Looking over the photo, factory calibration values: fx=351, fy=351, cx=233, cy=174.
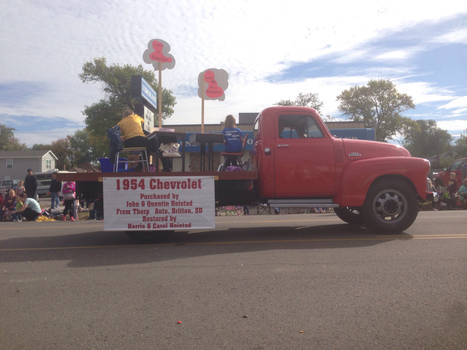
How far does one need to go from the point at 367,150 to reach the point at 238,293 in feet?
13.4

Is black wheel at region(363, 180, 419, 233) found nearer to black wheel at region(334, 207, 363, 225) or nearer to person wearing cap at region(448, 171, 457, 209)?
black wheel at region(334, 207, 363, 225)

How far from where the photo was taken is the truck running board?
6.13 meters

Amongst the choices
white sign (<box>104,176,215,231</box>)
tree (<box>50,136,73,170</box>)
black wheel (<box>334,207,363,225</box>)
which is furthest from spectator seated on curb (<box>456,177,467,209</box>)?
tree (<box>50,136,73,170</box>)

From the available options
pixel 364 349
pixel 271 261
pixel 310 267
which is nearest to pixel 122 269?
pixel 271 261

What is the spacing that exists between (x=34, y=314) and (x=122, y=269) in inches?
54.1

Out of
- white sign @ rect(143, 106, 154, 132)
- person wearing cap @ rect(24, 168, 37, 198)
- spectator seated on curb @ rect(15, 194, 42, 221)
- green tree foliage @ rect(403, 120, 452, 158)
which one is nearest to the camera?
white sign @ rect(143, 106, 154, 132)

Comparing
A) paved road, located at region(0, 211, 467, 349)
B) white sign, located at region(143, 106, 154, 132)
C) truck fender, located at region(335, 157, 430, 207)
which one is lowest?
paved road, located at region(0, 211, 467, 349)

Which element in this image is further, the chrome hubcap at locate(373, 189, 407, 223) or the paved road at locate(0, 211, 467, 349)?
the chrome hubcap at locate(373, 189, 407, 223)

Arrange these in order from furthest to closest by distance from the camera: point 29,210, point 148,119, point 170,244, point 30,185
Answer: point 30,185 → point 29,210 → point 148,119 → point 170,244

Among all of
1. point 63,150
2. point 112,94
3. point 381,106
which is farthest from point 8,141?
point 381,106

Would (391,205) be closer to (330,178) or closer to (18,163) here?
(330,178)

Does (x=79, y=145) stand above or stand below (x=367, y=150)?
above

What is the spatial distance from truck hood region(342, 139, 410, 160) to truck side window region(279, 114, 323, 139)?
569 mm

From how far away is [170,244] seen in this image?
6008 millimetres
